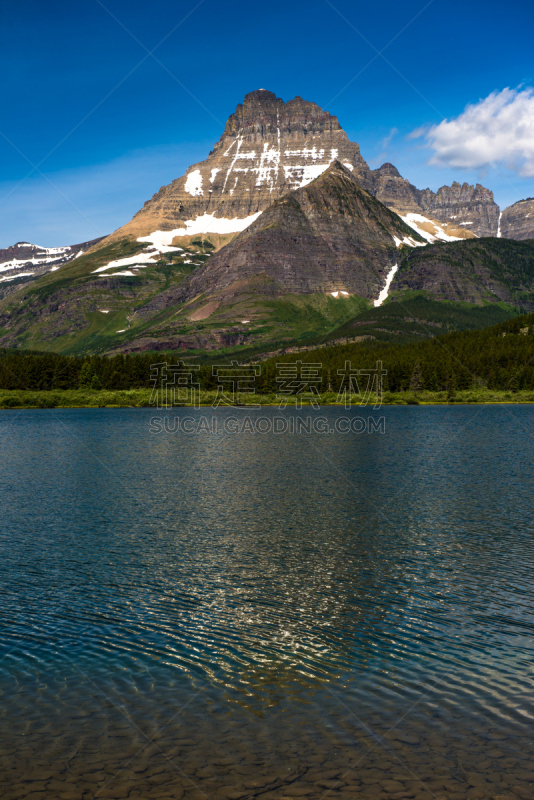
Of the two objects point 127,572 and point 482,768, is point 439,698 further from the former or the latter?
point 127,572

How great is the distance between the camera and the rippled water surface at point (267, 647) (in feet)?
44.4

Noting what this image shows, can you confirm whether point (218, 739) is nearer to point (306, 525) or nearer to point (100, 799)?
point (100, 799)

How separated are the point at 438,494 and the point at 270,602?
104ft

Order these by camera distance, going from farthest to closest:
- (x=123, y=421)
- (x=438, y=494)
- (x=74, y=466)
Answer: (x=123, y=421) → (x=74, y=466) → (x=438, y=494)

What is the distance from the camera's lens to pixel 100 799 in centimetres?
1255

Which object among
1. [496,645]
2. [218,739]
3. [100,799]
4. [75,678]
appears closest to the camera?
[100,799]

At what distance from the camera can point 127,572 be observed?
30.2 m

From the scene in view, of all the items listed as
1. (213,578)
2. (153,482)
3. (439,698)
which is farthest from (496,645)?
(153,482)

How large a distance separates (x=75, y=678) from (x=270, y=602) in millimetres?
9557

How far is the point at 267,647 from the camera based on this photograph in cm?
2055

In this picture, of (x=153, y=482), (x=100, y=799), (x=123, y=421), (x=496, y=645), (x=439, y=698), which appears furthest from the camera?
(x=123, y=421)

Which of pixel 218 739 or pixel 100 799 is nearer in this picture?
pixel 100 799

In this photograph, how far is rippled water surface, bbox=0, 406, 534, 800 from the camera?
13.5 metres

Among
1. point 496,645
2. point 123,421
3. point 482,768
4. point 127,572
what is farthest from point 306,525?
point 123,421
